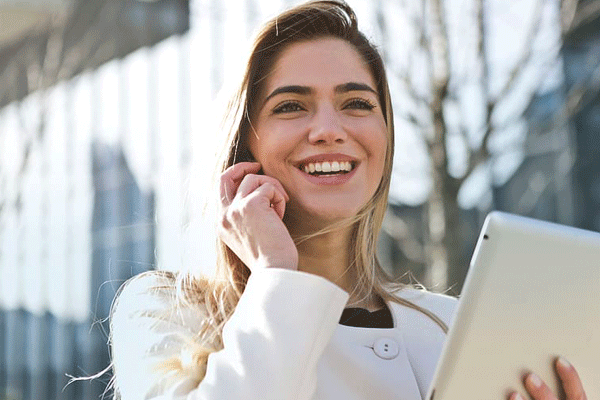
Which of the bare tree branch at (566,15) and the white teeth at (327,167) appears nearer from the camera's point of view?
the white teeth at (327,167)

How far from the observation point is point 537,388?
155 centimetres

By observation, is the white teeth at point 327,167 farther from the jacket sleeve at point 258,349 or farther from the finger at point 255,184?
the jacket sleeve at point 258,349

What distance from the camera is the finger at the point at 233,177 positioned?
80.6 inches

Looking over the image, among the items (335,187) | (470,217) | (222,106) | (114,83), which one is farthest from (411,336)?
(114,83)

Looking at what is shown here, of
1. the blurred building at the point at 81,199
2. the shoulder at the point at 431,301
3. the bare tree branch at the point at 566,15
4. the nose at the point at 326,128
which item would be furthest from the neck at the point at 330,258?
the blurred building at the point at 81,199

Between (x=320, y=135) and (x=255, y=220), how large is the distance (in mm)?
250

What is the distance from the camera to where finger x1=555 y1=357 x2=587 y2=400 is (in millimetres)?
1565

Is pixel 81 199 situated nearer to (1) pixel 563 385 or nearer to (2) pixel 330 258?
(2) pixel 330 258

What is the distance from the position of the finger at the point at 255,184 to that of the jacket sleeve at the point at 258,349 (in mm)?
262

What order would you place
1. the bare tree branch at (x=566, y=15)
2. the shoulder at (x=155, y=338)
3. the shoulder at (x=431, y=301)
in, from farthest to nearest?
the bare tree branch at (x=566, y=15) → the shoulder at (x=431, y=301) → the shoulder at (x=155, y=338)

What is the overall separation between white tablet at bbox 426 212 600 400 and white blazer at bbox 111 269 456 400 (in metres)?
0.25

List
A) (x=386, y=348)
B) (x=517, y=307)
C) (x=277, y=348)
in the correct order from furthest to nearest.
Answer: (x=386, y=348), (x=277, y=348), (x=517, y=307)

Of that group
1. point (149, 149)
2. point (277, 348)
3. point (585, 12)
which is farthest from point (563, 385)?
point (149, 149)

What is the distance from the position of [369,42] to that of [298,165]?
19.1 inches
